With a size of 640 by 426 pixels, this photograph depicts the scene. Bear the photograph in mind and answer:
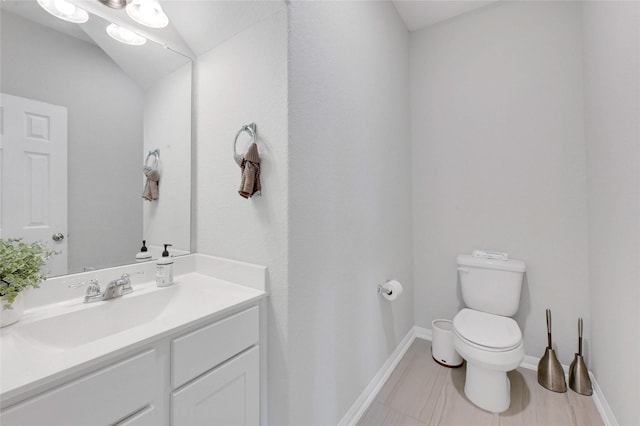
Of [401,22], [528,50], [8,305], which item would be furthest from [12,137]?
[528,50]

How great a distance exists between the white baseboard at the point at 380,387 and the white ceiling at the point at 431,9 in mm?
2606

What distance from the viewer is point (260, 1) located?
116cm

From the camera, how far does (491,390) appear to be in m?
1.57

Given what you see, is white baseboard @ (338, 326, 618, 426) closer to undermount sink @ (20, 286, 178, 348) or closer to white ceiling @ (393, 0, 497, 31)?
undermount sink @ (20, 286, 178, 348)

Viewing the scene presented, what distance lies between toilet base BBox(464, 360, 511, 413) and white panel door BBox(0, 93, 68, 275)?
6.97 feet

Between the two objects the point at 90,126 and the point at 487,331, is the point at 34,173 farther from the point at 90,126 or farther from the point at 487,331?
the point at 487,331

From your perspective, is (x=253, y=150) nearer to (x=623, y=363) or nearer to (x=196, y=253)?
(x=196, y=253)

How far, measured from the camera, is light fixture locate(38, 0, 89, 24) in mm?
1041

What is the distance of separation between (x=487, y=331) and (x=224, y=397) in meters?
1.49

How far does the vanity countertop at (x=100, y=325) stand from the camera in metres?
0.64

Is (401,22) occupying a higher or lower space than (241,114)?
higher

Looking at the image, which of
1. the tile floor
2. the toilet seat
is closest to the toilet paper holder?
the toilet seat

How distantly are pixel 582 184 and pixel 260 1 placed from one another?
222 cm

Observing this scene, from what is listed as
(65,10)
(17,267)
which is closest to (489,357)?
(17,267)
